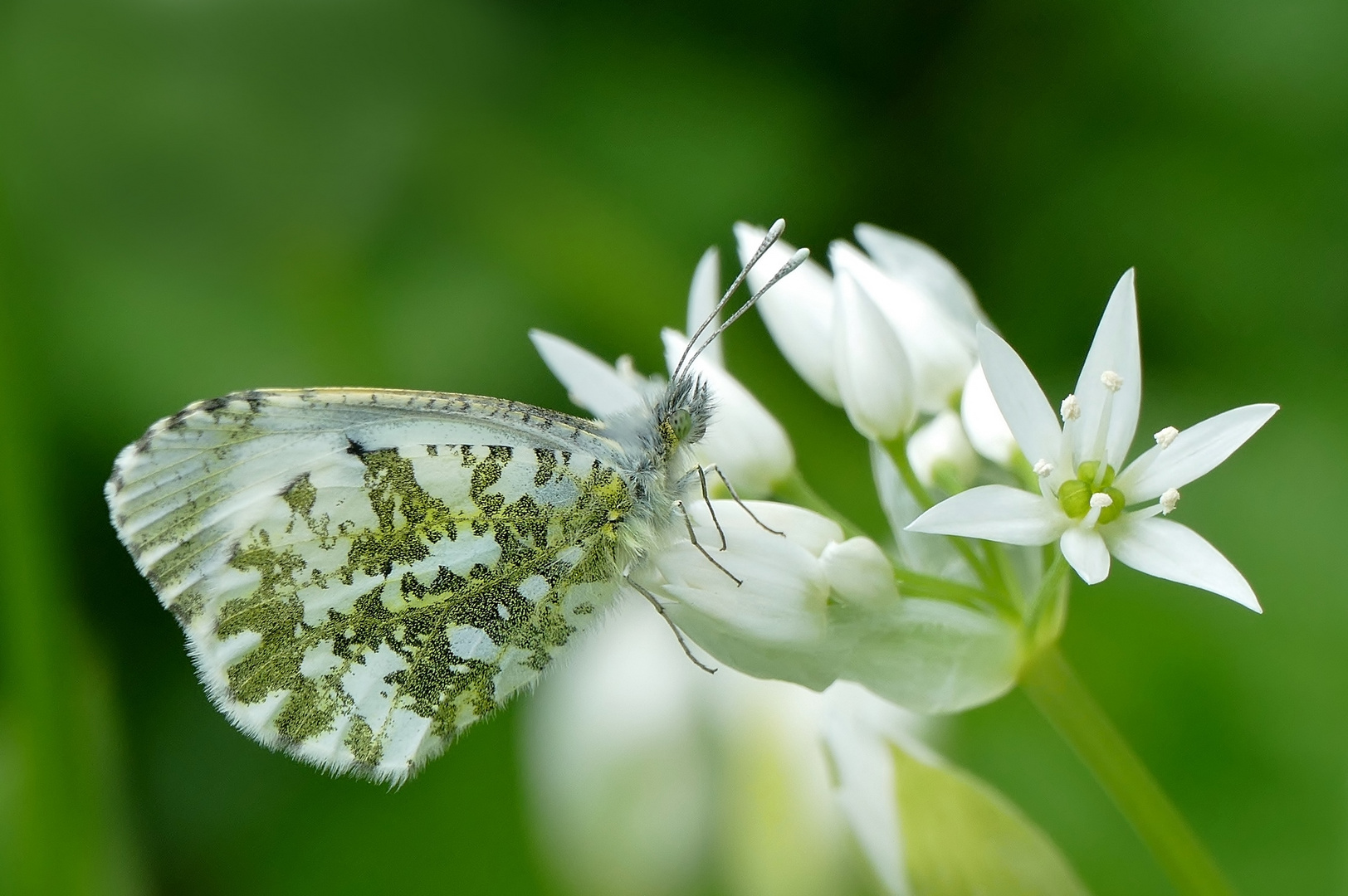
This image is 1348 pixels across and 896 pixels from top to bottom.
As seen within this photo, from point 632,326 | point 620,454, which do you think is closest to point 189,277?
point 632,326

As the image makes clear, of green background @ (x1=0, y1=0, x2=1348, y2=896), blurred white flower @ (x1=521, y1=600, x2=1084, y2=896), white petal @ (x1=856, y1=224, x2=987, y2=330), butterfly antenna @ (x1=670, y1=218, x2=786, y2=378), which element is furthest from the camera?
green background @ (x1=0, y1=0, x2=1348, y2=896)

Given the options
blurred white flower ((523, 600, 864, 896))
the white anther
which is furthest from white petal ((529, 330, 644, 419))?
blurred white flower ((523, 600, 864, 896))

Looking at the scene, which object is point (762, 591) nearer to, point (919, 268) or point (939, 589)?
point (939, 589)

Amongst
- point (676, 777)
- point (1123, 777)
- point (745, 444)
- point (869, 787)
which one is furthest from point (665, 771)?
point (1123, 777)

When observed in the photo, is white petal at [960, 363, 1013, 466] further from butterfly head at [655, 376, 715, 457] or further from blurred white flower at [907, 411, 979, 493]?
butterfly head at [655, 376, 715, 457]

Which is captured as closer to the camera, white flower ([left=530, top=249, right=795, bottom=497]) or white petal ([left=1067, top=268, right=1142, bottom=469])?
white petal ([left=1067, top=268, right=1142, bottom=469])

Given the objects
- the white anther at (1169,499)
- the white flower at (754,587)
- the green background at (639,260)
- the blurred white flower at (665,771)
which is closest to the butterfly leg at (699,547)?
the white flower at (754,587)

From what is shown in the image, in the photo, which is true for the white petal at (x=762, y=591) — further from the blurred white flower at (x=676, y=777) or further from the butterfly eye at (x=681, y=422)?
the blurred white flower at (x=676, y=777)
